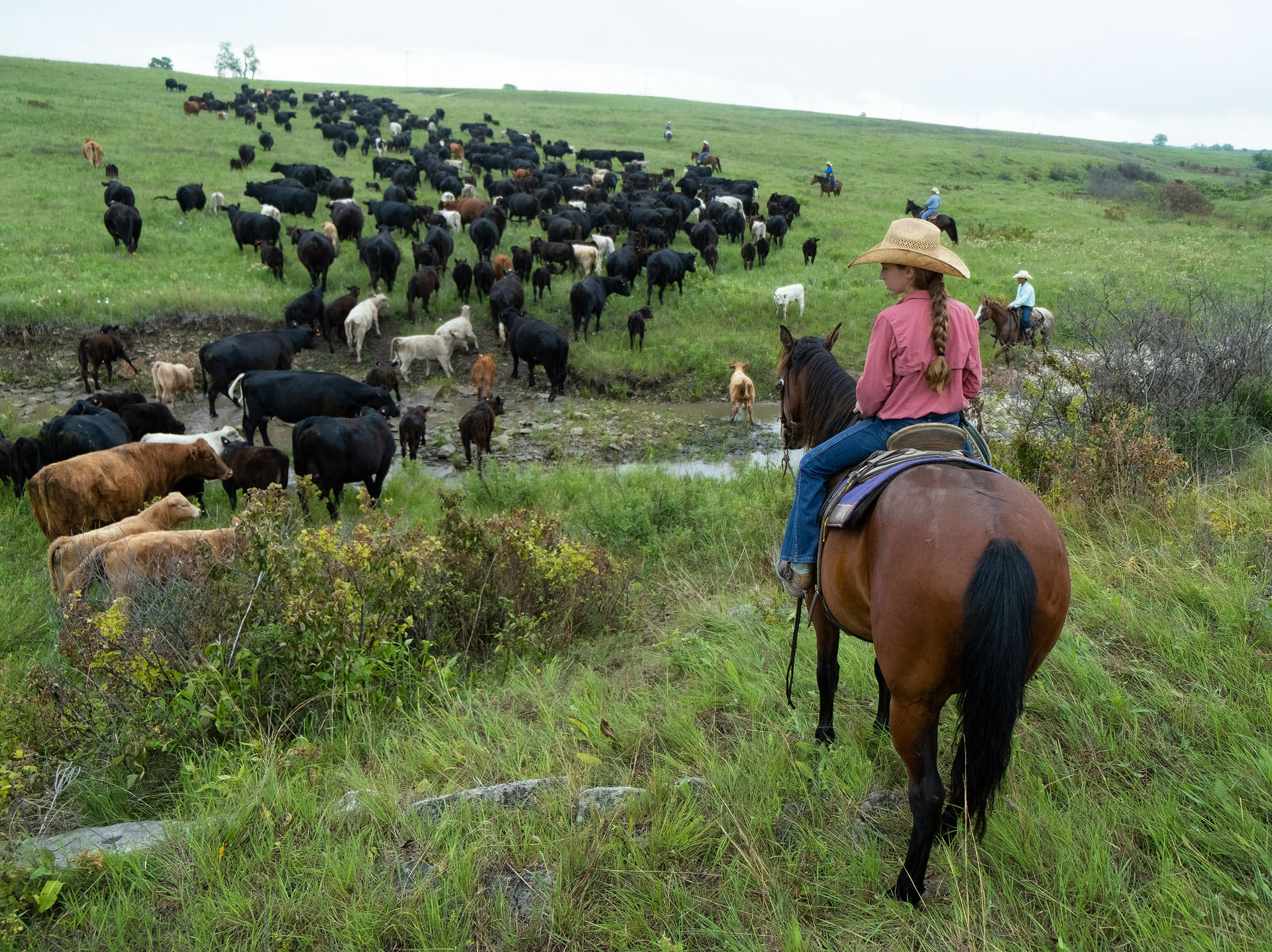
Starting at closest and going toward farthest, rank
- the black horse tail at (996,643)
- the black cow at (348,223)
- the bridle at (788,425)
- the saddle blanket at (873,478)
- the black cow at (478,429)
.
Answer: the black horse tail at (996,643), the saddle blanket at (873,478), the bridle at (788,425), the black cow at (478,429), the black cow at (348,223)

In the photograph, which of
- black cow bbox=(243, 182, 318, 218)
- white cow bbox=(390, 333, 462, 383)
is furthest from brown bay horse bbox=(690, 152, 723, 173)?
white cow bbox=(390, 333, 462, 383)

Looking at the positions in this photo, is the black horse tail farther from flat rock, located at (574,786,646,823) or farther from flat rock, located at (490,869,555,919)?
flat rock, located at (490,869,555,919)

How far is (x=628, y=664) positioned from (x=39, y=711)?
3237 millimetres

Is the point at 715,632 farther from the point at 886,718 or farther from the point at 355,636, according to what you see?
the point at 355,636

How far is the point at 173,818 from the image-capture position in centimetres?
337

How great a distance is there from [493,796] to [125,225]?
833 inches

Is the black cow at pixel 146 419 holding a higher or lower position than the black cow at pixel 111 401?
lower

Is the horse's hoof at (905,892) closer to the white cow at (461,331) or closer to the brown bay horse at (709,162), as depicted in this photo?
the white cow at (461,331)

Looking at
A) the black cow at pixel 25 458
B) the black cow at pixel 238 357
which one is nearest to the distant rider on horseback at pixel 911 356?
the black cow at pixel 25 458

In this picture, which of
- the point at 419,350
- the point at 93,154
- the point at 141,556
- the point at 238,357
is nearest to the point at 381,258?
the point at 419,350

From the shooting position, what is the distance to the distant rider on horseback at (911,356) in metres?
3.24

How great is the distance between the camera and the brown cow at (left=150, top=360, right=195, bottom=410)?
13016 millimetres

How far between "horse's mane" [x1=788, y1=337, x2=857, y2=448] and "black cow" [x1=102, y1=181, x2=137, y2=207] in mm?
23750

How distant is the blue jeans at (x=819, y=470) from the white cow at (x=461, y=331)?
13.0 meters
